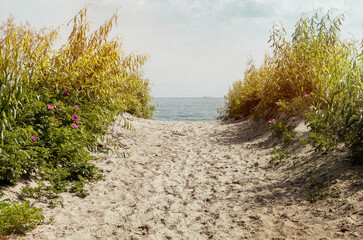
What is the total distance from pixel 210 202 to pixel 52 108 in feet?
9.82

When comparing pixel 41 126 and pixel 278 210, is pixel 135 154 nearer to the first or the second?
pixel 41 126

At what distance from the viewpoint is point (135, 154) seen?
7.17 m

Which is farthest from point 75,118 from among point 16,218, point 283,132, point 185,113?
point 185,113

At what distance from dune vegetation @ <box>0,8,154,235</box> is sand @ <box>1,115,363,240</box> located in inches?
11.7

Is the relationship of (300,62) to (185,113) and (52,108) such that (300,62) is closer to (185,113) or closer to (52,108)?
(52,108)

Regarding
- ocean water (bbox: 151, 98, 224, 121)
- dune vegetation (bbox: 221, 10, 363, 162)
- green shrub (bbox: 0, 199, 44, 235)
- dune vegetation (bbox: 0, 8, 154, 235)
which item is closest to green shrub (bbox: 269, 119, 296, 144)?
dune vegetation (bbox: 221, 10, 363, 162)

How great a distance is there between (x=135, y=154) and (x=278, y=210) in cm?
405

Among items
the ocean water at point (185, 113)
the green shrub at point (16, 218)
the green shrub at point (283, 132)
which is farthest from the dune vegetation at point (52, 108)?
the ocean water at point (185, 113)

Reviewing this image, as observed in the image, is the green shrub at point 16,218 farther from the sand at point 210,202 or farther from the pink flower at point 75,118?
the pink flower at point 75,118

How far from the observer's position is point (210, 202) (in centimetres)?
445

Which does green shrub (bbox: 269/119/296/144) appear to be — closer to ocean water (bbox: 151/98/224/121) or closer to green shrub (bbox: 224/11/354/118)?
green shrub (bbox: 224/11/354/118)

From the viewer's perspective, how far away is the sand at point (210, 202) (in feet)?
11.2

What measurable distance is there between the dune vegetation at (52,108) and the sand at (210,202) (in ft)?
0.97

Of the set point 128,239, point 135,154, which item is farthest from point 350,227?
point 135,154
